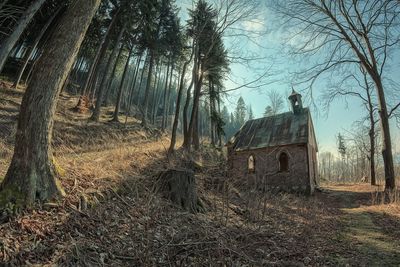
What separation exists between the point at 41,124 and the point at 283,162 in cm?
1934

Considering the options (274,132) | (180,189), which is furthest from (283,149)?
(180,189)

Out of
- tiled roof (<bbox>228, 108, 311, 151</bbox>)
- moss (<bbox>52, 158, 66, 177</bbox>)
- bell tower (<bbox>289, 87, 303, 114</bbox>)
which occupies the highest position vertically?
bell tower (<bbox>289, 87, 303, 114</bbox>)

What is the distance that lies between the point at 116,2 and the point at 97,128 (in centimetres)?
997

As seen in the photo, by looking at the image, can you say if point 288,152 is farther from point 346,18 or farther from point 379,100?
point 346,18

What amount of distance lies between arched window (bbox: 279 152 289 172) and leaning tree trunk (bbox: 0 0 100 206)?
717 inches

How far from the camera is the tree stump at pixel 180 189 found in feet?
22.0

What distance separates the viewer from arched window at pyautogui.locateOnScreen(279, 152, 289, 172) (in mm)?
20841

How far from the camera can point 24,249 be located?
3.36 m

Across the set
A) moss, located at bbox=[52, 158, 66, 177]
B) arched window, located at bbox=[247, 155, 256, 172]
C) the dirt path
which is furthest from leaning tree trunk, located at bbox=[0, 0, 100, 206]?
arched window, located at bbox=[247, 155, 256, 172]

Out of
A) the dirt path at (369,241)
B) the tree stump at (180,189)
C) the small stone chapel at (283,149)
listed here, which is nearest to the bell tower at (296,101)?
the small stone chapel at (283,149)

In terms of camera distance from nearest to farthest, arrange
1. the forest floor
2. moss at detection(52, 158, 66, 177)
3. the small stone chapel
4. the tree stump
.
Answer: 1. the forest floor
2. moss at detection(52, 158, 66, 177)
3. the tree stump
4. the small stone chapel

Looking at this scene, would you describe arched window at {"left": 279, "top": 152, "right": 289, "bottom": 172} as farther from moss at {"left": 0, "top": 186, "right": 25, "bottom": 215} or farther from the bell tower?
moss at {"left": 0, "top": 186, "right": 25, "bottom": 215}

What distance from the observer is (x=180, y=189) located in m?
6.81

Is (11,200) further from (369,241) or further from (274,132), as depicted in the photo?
(274,132)
